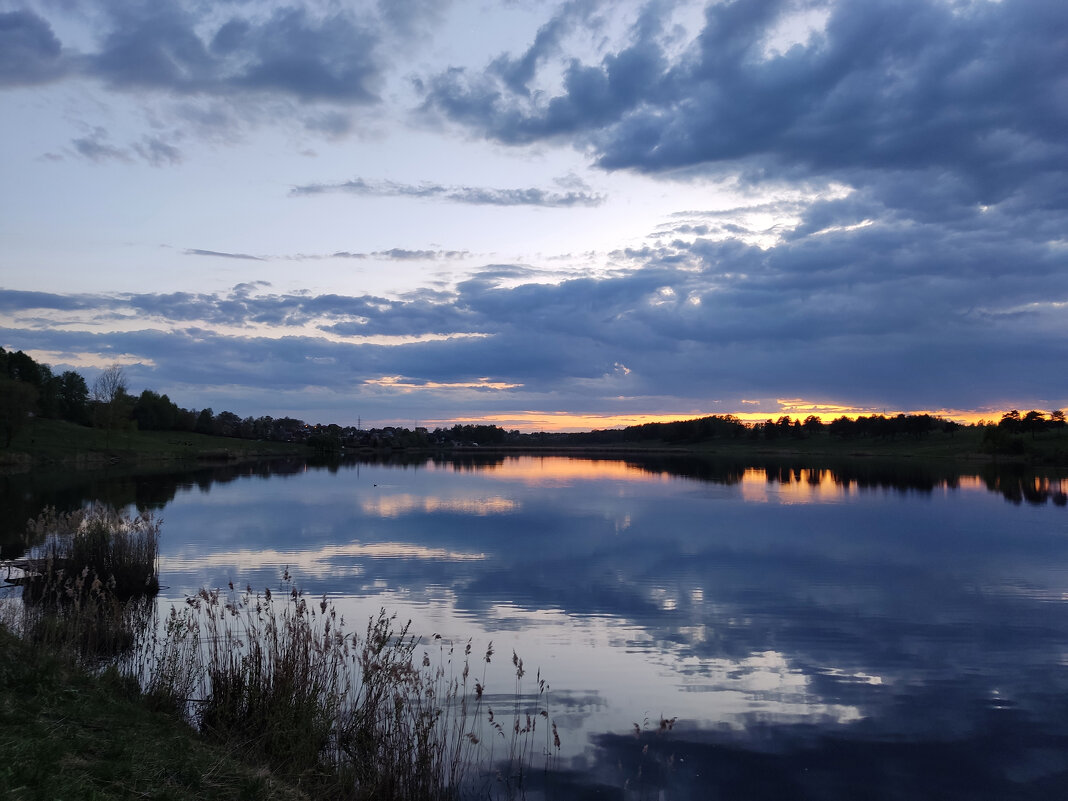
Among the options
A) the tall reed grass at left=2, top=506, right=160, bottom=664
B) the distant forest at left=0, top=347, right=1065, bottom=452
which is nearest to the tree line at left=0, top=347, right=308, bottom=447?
the distant forest at left=0, top=347, right=1065, bottom=452

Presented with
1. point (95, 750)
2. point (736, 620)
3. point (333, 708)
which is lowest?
point (736, 620)

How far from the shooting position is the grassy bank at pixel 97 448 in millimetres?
73938

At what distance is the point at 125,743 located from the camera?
6.26 m

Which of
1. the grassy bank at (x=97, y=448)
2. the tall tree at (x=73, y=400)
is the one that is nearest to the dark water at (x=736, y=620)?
the grassy bank at (x=97, y=448)

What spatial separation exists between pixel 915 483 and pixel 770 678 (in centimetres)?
5613

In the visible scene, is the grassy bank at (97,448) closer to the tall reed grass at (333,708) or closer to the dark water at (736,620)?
the dark water at (736,620)

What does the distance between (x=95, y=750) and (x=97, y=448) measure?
297 feet

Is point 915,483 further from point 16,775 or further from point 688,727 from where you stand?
point 16,775

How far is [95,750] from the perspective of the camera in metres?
5.96

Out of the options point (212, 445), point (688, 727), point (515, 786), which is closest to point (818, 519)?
point (688, 727)

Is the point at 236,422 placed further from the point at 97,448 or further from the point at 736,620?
the point at 736,620

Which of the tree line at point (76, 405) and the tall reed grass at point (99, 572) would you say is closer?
the tall reed grass at point (99, 572)

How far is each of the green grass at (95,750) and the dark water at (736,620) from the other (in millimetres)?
3501

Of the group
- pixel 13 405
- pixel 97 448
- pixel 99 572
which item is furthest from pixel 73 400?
pixel 99 572
